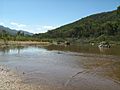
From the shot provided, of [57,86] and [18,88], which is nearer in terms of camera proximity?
[18,88]

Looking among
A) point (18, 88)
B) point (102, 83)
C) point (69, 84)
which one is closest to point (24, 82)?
point (18, 88)

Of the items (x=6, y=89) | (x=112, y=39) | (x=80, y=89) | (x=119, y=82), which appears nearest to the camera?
(x=6, y=89)

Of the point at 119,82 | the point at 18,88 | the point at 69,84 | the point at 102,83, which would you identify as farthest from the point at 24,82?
the point at 119,82

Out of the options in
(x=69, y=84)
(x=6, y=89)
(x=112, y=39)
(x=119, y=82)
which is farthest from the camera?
(x=112, y=39)

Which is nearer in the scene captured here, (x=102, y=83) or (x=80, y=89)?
(x=80, y=89)

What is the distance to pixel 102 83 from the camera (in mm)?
23156

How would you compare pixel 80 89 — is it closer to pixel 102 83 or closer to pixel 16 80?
pixel 102 83

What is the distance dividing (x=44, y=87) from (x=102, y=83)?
6330mm

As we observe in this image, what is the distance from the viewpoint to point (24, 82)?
22453 mm

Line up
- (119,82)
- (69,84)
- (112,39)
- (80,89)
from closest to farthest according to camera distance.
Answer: (80,89) < (69,84) < (119,82) < (112,39)

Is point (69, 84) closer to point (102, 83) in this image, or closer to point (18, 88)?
point (102, 83)

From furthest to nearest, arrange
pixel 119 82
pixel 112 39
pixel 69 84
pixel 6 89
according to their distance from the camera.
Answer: pixel 112 39
pixel 119 82
pixel 69 84
pixel 6 89

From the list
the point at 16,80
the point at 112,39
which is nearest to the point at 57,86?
the point at 16,80

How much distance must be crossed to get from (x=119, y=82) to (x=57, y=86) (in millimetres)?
6908
